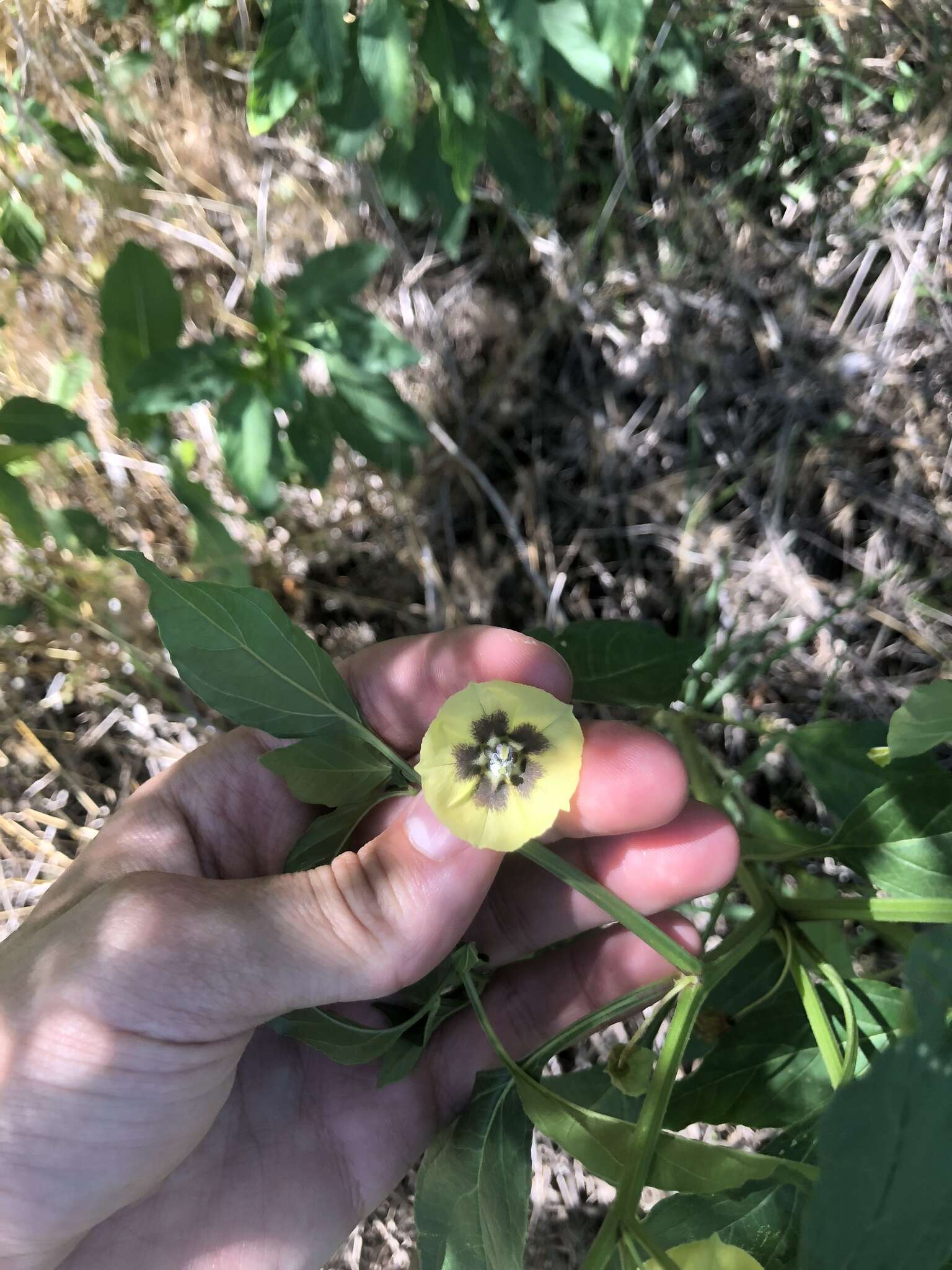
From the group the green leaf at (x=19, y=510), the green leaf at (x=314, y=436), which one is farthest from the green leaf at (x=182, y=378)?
the green leaf at (x=19, y=510)

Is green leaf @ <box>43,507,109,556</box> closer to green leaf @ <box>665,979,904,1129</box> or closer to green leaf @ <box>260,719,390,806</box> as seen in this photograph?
green leaf @ <box>260,719,390,806</box>

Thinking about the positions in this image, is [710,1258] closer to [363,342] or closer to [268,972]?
[268,972]

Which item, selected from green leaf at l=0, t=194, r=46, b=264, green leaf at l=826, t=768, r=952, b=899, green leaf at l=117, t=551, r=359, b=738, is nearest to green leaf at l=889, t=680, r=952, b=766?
green leaf at l=826, t=768, r=952, b=899

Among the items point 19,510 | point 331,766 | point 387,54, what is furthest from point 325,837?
point 387,54

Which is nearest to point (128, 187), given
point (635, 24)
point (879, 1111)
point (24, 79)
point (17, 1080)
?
point (24, 79)

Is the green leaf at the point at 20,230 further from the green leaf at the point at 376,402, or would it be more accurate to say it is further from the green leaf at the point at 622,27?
the green leaf at the point at 622,27
